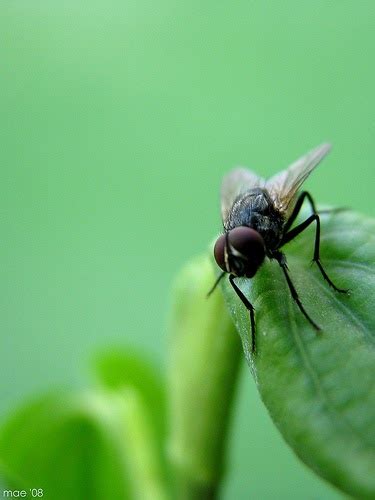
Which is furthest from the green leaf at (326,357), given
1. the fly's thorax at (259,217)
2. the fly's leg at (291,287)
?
the fly's thorax at (259,217)

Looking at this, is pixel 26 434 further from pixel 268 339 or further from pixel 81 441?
pixel 268 339

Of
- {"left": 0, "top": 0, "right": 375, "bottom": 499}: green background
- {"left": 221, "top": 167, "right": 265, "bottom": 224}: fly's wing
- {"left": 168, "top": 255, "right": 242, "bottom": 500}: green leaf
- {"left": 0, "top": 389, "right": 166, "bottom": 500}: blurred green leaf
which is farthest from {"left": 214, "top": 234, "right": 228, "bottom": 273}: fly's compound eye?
{"left": 0, "top": 0, "right": 375, "bottom": 499}: green background

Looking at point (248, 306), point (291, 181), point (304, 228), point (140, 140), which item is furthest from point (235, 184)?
point (140, 140)

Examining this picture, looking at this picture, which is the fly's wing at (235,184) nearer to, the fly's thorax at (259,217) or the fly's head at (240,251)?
the fly's thorax at (259,217)

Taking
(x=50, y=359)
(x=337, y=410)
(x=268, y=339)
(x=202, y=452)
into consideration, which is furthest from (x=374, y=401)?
(x=50, y=359)

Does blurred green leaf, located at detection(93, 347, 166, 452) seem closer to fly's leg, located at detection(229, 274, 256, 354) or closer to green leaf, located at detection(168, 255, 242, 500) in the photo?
green leaf, located at detection(168, 255, 242, 500)

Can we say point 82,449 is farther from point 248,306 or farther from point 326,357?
point 326,357
